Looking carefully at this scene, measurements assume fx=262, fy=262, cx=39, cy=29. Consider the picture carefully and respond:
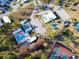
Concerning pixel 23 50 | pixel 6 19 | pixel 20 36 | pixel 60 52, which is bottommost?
pixel 60 52

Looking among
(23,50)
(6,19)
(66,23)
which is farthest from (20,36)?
(66,23)

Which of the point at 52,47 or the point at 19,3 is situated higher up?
the point at 19,3

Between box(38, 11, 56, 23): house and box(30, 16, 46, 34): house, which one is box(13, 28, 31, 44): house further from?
box(38, 11, 56, 23): house

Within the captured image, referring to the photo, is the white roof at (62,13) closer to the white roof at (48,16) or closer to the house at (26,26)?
the white roof at (48,16)

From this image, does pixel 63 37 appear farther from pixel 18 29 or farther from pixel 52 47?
pixel 18 29

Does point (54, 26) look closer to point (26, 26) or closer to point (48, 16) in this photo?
point (48, 16)

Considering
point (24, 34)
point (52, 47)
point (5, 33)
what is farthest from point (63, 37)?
point (5, 33)
